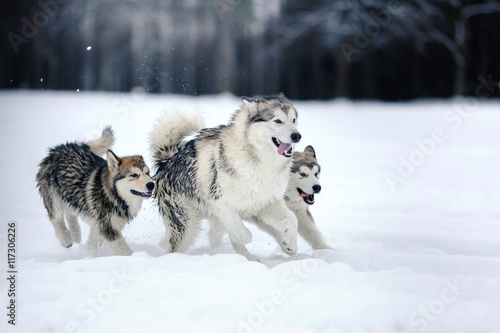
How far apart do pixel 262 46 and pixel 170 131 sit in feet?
68.4

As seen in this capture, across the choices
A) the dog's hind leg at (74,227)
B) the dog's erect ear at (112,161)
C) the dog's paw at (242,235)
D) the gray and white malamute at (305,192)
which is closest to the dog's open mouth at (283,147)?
the dog's paw at (242,235)

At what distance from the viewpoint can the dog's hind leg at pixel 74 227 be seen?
19.4 feet

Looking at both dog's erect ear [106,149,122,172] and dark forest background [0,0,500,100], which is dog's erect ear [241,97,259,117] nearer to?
dog's erect ear [106,149,122,172]

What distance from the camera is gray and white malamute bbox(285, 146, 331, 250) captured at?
537cm

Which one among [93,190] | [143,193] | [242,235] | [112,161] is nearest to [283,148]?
[242,235]

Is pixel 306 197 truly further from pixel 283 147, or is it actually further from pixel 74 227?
pixel 74 227

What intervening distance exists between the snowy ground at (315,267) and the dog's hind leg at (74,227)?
212 mm

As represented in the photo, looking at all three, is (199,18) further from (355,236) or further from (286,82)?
(355,236)

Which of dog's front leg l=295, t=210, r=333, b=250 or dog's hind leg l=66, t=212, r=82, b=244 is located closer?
dog's front leg l=295, t=210, r=333, b=250

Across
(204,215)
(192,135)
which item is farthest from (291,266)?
(192,135)

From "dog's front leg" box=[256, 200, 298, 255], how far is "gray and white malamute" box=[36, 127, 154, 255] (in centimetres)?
115

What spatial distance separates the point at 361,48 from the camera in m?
23.1

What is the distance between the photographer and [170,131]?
5535mm

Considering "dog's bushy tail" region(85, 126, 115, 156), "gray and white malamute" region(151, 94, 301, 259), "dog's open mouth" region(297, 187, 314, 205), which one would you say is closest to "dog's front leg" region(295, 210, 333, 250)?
"dog's open mouth" region(297, 187, 314, 205)
